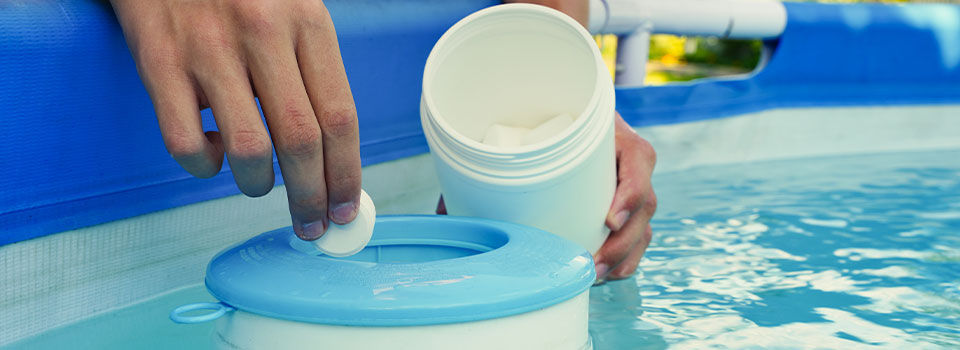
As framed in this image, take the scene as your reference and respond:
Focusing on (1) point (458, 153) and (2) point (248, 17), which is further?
(1) point (458, 153)

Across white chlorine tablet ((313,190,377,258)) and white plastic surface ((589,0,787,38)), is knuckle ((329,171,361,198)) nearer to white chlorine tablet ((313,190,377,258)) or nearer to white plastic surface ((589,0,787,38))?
white chlorine tablet ((313,190,377,258))

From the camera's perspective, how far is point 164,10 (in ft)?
3.11

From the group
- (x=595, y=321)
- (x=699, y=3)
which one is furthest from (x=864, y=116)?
(x=595, y=321)

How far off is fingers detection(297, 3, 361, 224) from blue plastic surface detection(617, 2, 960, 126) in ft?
7.42

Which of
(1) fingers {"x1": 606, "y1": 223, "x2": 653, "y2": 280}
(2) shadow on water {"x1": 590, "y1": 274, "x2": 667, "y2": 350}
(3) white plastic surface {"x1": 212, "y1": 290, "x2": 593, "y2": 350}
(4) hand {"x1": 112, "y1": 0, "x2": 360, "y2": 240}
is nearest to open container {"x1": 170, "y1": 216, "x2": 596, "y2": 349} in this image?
(3) white plastic surface {"x1": 212, "y1": 290, "x2": 593, "y2": 350}

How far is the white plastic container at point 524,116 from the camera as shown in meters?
1.35

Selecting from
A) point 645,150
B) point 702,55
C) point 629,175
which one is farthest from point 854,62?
point 702,55

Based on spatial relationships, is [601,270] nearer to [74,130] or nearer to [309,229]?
[309,229]

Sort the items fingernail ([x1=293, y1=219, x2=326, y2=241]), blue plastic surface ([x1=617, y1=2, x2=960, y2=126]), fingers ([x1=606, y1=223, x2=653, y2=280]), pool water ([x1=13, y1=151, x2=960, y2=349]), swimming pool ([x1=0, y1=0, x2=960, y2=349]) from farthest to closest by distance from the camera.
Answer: blue plastic surface ([x1=617, y1=2, x2=960, y2=126]), fingers ([x1=606, y1=223, x2=653, y2=280]), pool water ([x1=13, y1=151, x2=960, y2=349]), swimming pool ([x1=0, y1=0, x2=960, y2=349]), fingernail ([x1=293, y1=219, x2=326, y2=241])

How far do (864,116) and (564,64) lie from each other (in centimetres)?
220

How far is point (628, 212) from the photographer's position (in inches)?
61.4

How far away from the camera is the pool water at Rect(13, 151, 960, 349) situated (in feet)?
4.35

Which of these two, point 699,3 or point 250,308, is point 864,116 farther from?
point 250,308

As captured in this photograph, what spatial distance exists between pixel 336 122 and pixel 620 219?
745 mm
